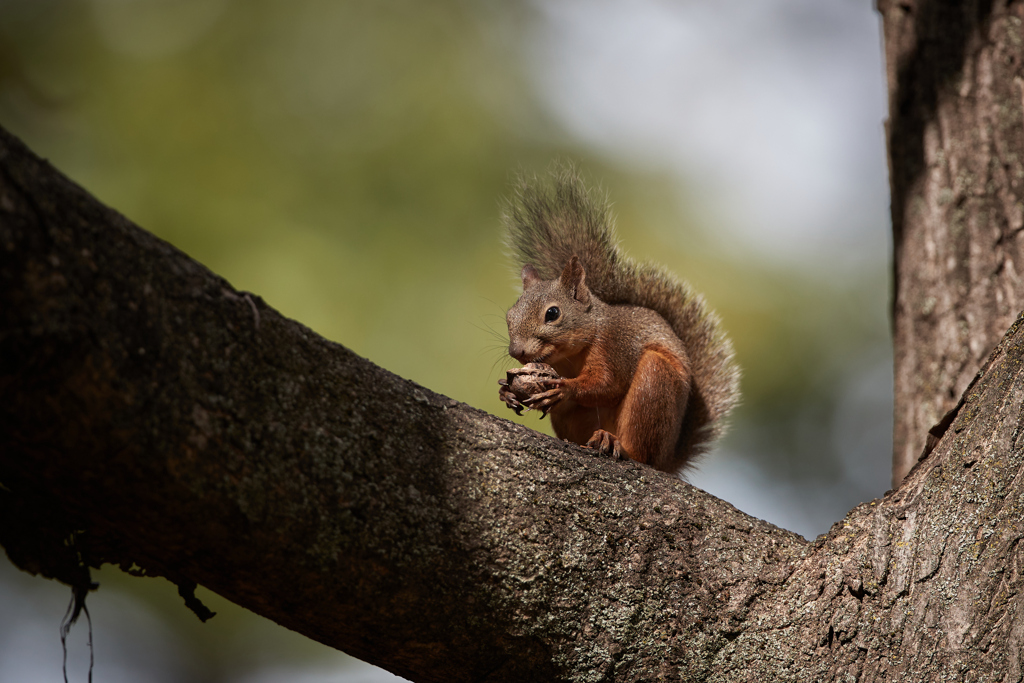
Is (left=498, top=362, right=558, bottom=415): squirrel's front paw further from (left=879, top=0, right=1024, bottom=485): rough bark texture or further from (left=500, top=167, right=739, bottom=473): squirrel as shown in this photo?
(left=879, top=0, right=1024, bottom=485): rough bark texture

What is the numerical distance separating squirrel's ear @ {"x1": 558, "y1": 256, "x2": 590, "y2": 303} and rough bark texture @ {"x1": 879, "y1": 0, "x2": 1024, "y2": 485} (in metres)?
1.13

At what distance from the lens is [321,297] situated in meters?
4.92

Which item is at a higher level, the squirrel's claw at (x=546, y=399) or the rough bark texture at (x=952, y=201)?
the rough bark texture at (x=952, y=201)

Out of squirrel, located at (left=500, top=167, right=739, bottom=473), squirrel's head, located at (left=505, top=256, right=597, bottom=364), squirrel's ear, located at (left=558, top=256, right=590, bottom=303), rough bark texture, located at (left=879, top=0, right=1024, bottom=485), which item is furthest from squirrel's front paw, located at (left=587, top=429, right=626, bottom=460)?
rough bark texture, located at (left=879, top=0, right=1024, bottom=485)

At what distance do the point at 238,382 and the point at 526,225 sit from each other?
2.17 m

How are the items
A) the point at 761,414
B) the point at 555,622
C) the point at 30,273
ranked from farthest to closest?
the point at 761,414, the point at 555,622, the point at 30,273

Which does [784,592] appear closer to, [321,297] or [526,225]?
[526,225]

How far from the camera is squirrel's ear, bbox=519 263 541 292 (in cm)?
312

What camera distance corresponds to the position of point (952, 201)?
269 cm

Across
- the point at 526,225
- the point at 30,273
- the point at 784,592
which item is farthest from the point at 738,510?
the point at 526,225

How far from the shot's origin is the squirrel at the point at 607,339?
2.52 meters

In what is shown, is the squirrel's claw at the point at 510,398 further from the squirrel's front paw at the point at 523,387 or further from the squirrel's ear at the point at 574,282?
the squirrel's ear at the point at 574,282

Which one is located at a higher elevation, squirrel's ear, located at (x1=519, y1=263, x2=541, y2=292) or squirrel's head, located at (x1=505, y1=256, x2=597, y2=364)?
squirrel's ear, located at (x1=519, y1=263, x2=541, y2=292)

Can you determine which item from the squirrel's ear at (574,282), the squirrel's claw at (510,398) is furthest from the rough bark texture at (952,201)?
the squirrel's claw at (510,398)
